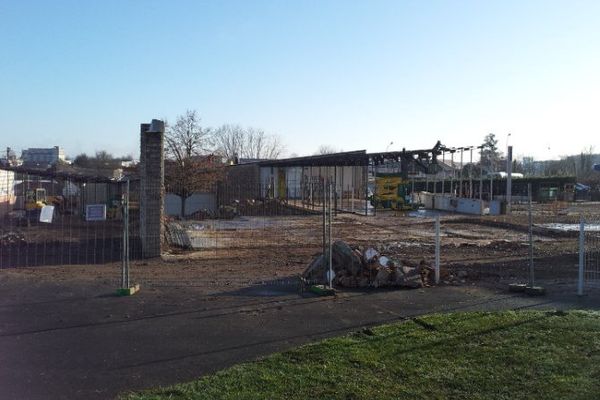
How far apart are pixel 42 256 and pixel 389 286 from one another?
10703mm

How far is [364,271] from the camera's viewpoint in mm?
11555

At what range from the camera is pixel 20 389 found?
18.8 feet

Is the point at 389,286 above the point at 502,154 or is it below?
below

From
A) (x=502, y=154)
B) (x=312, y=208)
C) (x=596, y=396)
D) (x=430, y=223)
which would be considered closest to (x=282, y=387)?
(x=596, y=396)

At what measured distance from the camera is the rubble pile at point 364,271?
11.4 metres

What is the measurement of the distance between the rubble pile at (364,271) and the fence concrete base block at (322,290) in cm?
44

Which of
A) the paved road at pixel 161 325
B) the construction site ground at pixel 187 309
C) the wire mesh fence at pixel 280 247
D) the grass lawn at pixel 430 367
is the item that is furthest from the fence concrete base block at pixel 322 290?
the grass lawn at pixel 430 367

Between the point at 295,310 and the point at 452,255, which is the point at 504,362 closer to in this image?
the point at 295,310

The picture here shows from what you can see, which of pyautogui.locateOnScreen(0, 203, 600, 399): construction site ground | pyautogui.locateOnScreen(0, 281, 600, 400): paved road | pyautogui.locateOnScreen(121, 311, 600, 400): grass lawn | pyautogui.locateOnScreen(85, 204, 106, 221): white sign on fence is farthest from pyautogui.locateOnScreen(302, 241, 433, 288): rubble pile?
pyautogui.locateOnScreen(85, 204, 106, 221): white sign on fence

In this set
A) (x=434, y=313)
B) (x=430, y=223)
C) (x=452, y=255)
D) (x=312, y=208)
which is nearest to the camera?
(x=434, y=313)

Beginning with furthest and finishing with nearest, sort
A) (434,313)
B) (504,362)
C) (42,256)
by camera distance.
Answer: (42,256)
(434,313)
(504,362)

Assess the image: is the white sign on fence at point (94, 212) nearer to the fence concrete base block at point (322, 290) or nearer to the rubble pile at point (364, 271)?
the rubble pile at point (364, 271)

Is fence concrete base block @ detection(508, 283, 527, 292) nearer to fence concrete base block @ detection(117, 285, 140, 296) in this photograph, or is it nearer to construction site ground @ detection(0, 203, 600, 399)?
construction site ground @ detection(0, 203, 600, 399)

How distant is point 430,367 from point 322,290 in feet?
15.0
